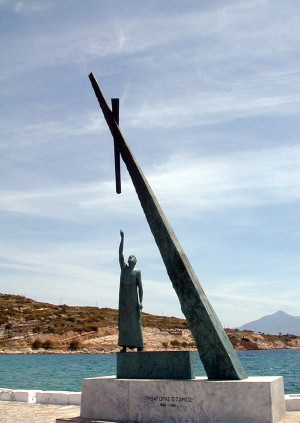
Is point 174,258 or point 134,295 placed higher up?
point 174,258

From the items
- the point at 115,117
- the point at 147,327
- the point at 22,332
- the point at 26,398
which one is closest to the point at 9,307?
the point at 22,332

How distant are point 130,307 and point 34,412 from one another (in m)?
3.82

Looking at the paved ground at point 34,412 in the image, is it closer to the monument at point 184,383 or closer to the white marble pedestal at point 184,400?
the white marble pedestal at point 184,400

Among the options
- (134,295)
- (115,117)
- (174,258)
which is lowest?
(134,295)

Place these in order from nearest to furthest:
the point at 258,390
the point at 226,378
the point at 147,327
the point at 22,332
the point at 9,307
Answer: the point at 258,390, the point at 226,378, the point at 22,332, the point at 147,327, the point at 9,307

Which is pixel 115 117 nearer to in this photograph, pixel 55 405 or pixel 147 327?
pixel 55 405

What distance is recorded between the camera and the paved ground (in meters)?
9.69

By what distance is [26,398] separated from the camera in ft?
42.2

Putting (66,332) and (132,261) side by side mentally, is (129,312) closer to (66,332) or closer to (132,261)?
(132,261)

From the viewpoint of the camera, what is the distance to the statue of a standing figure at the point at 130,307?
904 cm

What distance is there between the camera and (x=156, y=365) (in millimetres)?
8469

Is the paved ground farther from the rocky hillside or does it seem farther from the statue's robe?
the rocky hillside

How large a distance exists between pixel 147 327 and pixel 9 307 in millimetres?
19144

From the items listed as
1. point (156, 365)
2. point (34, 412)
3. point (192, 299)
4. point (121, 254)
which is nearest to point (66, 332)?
point (34, 412)
